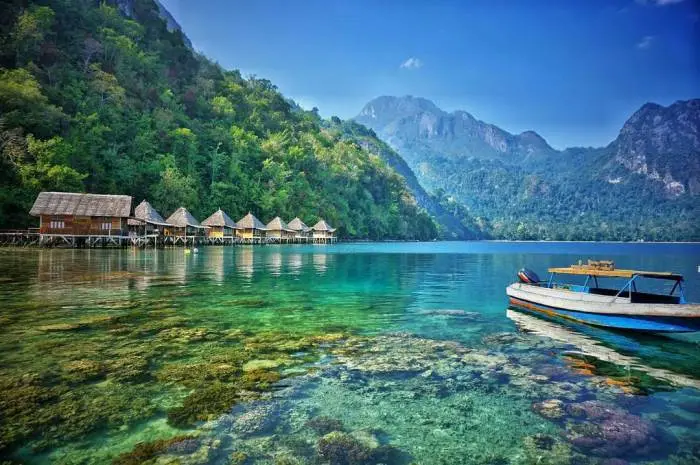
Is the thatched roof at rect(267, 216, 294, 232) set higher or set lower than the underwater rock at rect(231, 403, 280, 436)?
higher

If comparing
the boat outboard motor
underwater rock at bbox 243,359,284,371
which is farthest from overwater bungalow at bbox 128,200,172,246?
underwater rock at bbox 243,359,284,371

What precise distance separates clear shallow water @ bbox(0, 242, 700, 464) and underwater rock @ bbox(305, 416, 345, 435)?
3 cm

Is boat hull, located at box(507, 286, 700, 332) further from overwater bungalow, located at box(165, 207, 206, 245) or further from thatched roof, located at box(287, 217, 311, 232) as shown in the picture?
thatched roof, located at box(287, 217, 311, 232)

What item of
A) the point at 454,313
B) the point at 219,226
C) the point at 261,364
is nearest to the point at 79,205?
the point at 219,226

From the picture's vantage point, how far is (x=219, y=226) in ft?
195

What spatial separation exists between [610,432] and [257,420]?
15.8 ft

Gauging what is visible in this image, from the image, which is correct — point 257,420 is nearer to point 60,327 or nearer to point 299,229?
point 60,327

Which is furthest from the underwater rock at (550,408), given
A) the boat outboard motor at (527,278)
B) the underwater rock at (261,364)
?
the boat outboard motor at (527,278)

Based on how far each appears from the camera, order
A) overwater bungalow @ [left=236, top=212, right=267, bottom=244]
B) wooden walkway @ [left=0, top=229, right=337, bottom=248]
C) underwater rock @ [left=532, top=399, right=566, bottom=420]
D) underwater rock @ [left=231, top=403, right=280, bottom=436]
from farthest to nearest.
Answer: overwater bungalow @ [left=236, top=212, right=267, bottom=244] → wooden walkway @ [left=0, top=229, right=337, bottom=248] → underwater rock @ [left=532, top=399, right=566, bottom=420] → underwater rock @ [left=231, top=403, right=280, bottom=436]

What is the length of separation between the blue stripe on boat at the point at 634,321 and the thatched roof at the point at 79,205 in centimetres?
4277

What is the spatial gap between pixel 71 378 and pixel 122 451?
3.05 m

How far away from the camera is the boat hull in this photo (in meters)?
10.6

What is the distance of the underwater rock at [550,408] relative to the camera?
5996 millimetres

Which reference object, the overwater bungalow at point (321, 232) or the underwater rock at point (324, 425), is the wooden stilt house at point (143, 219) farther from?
the underwater rock at point (324, 425)
